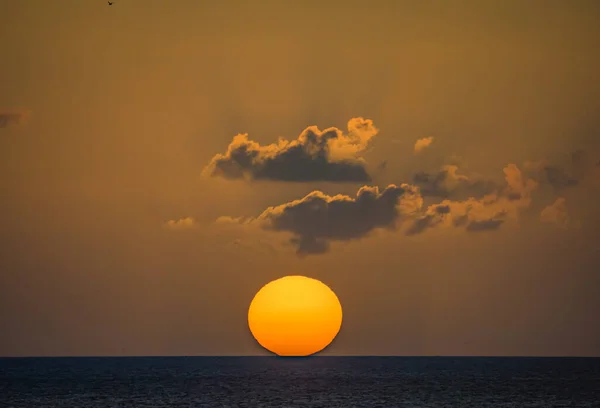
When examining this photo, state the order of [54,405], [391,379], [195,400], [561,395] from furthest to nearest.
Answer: [391,379] → [561,395] → [195,400] → [54,405]

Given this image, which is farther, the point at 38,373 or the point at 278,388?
the point at 38,373

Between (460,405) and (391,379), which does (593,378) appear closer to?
(391,379)

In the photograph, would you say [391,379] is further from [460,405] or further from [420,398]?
[460,405]

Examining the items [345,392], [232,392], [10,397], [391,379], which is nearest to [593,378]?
[391,379]

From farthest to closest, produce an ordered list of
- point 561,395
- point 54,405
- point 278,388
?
point 278,388, point 561,395, point 54,405

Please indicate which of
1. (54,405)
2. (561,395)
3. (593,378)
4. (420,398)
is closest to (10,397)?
(54,405)

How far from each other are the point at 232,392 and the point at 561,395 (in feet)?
133

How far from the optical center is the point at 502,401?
108 m

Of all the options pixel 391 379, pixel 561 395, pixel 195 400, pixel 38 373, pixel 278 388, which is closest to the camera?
pixel 195 400

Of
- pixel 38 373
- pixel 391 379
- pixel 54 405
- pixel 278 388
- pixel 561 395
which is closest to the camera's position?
pixel 54 405

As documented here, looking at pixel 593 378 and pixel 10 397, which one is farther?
pixel 593 378

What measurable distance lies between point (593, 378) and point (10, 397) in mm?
92816

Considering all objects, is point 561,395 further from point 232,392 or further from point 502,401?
point 232,392

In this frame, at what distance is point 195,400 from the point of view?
10794 cm
